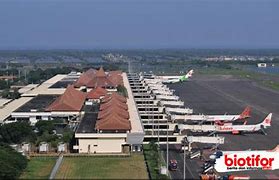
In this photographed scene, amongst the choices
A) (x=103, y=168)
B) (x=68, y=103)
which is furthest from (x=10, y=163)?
(x=68, y=103)

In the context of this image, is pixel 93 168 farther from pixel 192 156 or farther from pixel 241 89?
pixel 241 89

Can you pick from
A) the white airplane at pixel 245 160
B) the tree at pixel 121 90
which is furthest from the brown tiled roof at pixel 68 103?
the white airplane at pixel 245 160

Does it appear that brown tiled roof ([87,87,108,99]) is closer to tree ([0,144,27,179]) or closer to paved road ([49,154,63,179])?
paved road ([49,154,63,179])

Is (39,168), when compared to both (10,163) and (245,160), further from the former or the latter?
(245,160)

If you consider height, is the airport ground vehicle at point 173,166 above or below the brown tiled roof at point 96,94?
below

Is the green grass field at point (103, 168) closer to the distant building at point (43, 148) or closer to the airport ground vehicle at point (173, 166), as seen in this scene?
the airport ground vehicle at point (173, 166)

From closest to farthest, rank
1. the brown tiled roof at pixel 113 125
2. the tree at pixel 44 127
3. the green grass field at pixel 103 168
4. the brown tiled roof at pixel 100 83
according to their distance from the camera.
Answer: the green grass field at pixel 103 168, the brown tiled roof at pixel 113 125, the tree at pixel 44 127, the brown tiled roof at pixel 100 83

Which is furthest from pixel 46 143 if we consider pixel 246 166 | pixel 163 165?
pixel 246 166
